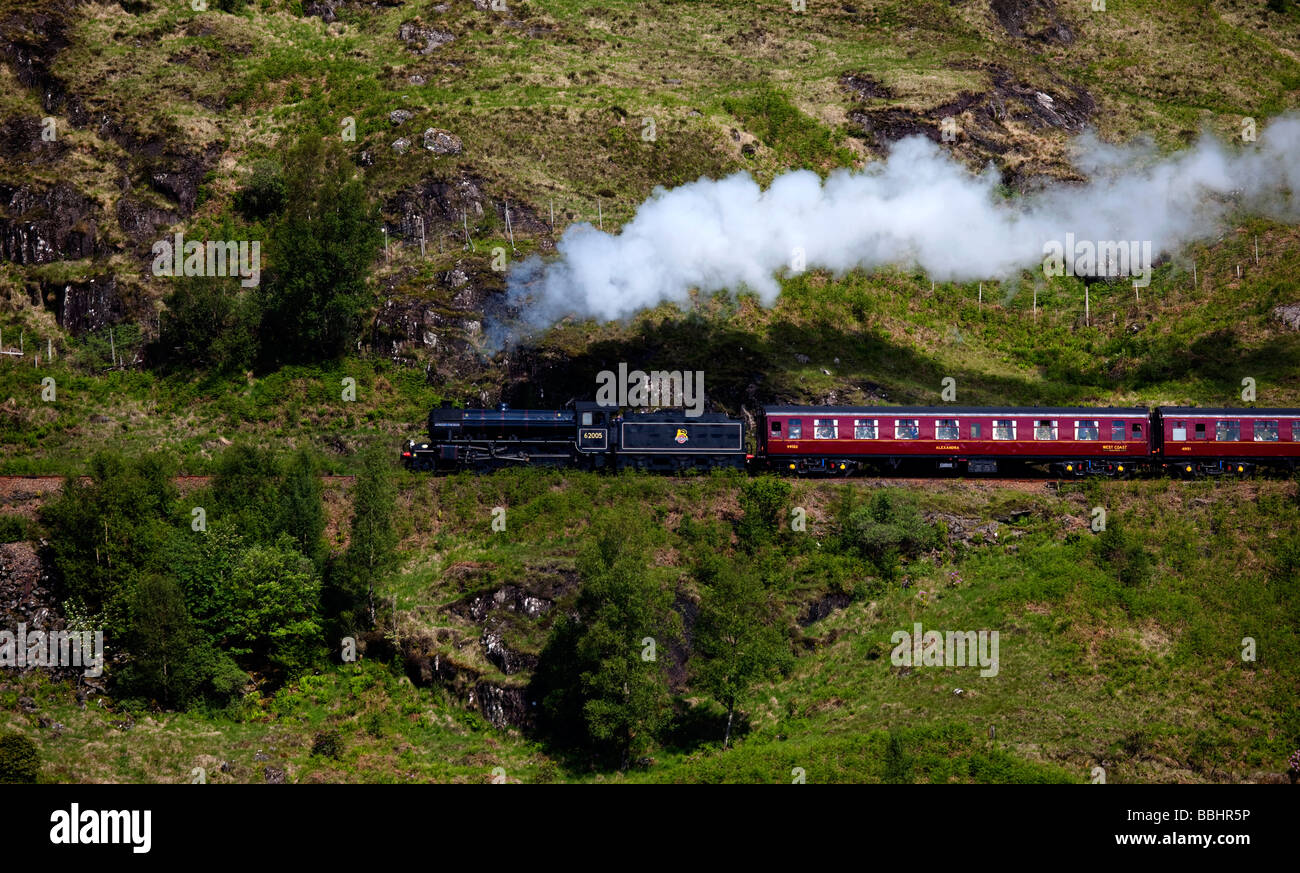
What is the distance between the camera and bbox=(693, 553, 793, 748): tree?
59.0m

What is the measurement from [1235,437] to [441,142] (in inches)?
2223

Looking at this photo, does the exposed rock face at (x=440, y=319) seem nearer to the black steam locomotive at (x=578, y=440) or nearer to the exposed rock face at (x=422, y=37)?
the black steam locomotive at (x=578, y=440)

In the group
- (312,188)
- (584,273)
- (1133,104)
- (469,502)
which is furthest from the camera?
(1133,104)

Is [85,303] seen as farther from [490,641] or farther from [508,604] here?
[490,641]

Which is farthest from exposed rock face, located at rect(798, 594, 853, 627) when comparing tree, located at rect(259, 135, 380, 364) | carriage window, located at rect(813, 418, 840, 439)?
tree, located at rect(259, 135, 380, 364)

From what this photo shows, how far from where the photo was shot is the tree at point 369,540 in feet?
215

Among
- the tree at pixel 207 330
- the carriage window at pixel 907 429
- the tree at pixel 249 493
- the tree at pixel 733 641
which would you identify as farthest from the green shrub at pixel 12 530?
the carriage window at pixel 907 429

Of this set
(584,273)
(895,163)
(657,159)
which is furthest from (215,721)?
(895,163)

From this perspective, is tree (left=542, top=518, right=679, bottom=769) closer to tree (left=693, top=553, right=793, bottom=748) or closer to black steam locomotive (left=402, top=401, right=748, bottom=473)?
tree (left=693, top=553, right=793, bottom=748)

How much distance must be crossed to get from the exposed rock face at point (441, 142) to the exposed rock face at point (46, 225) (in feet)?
75.5

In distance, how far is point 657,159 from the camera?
4001 inches

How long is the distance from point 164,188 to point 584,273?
34.0 metres

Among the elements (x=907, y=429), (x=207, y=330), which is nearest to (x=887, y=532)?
(x=907, y=429)

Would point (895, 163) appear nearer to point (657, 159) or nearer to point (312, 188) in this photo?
point (657, 159)
